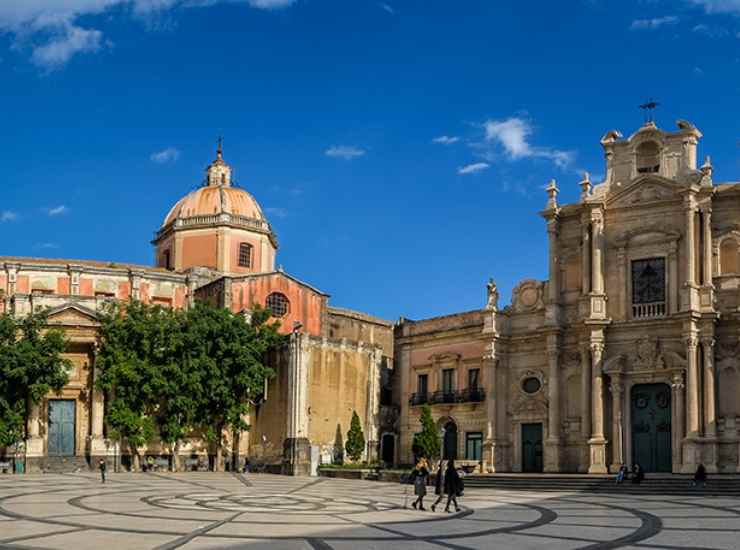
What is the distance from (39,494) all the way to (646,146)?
28036mm

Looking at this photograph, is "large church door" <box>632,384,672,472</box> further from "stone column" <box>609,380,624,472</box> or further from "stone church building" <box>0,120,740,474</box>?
"stone column" <box>609,380,624,472</box>

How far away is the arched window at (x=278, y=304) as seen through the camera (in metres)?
57.5

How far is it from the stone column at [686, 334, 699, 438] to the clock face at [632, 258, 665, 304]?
9.01 feet

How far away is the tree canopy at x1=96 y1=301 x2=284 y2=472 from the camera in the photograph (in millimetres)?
49594

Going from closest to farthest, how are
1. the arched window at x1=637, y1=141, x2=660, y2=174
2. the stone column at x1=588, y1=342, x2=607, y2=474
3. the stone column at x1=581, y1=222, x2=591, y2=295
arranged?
the stone column at x1=588, y1=342, x2=607, y2=474 < the arched window at x1=637, y1=141, x2=660, y2=174 < the stone column at x1=581, y1=222, x2=591, y2=295

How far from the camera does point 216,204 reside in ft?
206

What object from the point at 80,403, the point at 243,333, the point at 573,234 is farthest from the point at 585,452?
the point at 80,403

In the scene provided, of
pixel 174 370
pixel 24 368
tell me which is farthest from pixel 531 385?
pixel 24 368

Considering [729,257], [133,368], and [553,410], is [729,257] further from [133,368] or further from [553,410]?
[133,368]

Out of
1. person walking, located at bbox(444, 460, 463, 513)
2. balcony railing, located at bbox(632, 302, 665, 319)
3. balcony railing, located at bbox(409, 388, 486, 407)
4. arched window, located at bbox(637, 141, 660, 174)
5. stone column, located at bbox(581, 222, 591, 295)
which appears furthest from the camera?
balcony railing, located at bbox(409, 388, 486, 407)

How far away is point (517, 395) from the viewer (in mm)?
46812

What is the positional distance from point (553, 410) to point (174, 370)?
1801 centimetres

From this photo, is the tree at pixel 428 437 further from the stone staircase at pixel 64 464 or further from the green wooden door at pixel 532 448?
the stone staircase at pixel 64 464

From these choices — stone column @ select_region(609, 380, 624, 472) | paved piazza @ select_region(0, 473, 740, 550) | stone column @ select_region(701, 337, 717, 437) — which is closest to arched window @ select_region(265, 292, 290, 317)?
stone column @ select_region(609, 380, 624, 472)
